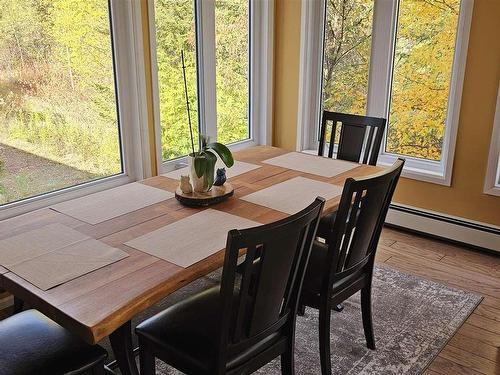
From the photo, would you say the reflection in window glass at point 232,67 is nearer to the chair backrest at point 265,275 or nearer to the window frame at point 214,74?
the window frame at point 214,74

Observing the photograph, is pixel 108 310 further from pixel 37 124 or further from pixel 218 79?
pixel 218 79

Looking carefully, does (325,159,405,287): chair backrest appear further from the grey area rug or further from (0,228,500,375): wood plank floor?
(0,228,500,375): wood plank floor

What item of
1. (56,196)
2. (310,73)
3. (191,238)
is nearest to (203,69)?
(310,73)

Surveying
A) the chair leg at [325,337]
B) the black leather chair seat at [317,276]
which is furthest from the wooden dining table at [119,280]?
the chair leg at [325,337]

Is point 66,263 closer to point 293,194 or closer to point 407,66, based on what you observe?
point 293,194

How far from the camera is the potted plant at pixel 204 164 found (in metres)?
1.92

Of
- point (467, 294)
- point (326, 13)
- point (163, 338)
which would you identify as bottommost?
point (467, 294)

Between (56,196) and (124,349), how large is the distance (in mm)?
1292

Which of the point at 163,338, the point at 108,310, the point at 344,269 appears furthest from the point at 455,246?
the point at 108,310

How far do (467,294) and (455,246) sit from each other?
2.01ft

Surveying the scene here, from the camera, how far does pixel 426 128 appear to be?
10.7ft

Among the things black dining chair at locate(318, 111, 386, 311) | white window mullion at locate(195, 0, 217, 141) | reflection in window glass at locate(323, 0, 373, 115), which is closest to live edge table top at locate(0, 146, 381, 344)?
black dining chair at locate(318, 111, 386, 311)

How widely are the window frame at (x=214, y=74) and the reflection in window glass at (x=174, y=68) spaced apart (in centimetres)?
6

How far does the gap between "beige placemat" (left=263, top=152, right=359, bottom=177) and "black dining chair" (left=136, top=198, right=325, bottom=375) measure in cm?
93
